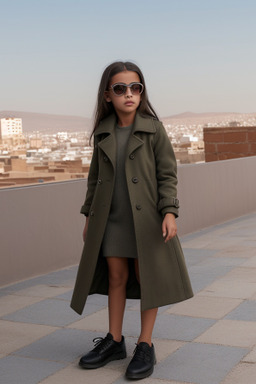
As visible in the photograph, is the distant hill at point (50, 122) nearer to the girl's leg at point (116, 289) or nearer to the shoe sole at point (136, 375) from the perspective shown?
the girl's leg at point (116, 289)

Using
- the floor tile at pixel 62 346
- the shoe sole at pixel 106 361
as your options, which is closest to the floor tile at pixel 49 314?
the floor tile at pixel 62 346

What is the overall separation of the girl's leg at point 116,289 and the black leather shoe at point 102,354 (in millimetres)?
41

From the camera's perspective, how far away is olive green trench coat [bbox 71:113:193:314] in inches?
151

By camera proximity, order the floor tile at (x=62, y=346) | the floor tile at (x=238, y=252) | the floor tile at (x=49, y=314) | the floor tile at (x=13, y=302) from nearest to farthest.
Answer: the floor tile at (x=62, y=346) < the floor tile at (x=49, y=314) < the floor tile at (x=13, y=302) < the floor tile at (x=238, y=252)

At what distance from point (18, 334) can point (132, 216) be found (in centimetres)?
138

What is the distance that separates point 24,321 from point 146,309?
1559 millimetres

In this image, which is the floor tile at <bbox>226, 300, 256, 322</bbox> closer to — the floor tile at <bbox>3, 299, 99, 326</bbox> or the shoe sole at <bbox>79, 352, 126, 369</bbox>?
the floor tile at <bbox>3, 299, 99, 326</bbox>

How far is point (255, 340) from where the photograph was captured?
4410 mm

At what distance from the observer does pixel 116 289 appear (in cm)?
397

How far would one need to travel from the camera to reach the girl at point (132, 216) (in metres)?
3.83

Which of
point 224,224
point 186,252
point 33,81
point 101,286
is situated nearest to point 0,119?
point 33,81

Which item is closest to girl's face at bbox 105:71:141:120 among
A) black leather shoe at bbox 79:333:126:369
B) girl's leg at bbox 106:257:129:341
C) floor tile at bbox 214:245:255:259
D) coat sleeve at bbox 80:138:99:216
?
coat sleeve at bbox 80:138:99:216

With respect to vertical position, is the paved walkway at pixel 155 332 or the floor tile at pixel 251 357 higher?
the paved walkway at pixel 155 332

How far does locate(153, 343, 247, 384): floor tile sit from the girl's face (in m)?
1.37
